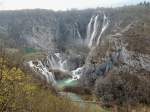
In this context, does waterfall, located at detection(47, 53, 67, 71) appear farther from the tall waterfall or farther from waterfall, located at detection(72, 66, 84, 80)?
the tall waterfall

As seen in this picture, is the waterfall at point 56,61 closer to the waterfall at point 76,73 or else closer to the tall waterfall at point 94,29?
the waterfall at point 76,73

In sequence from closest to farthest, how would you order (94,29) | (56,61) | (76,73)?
1. (76,73)
2. (56,61)
3. (94,29)

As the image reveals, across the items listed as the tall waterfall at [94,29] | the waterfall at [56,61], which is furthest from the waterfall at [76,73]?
the tall waterfall at [94,29]

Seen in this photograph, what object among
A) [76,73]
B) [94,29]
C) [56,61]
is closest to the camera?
[76,73]

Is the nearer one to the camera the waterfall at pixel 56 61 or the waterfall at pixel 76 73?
the waterfall at pixel 76 73

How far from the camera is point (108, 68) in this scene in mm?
100250

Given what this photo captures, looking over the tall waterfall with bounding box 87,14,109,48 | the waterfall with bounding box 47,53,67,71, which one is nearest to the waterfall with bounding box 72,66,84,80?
the waterfall with bounding box 47,53,67,71

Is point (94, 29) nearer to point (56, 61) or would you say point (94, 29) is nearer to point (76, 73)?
point (56, 61)

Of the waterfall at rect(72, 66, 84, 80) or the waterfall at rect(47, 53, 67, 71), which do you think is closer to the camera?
the waterfall at rect(72, 66, 84, 80)

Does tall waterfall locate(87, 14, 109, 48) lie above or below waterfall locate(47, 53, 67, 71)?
above

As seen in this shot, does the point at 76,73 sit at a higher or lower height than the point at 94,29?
lower

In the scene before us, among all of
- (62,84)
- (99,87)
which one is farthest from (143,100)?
(62,84)

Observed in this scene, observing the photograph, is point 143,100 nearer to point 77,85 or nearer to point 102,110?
point 102,110

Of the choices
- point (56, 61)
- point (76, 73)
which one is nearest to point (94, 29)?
point (56, 61)
